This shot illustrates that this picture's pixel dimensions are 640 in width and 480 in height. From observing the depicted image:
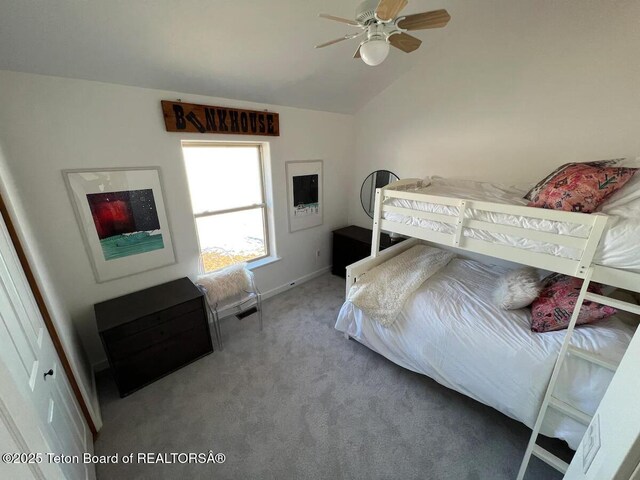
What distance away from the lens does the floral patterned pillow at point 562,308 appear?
144cm

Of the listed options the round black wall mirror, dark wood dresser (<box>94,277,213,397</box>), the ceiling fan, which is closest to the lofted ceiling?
the ceiling fan

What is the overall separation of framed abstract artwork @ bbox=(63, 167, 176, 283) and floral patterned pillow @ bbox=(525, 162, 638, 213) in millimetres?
2783

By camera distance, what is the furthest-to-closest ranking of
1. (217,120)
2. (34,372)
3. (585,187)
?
(217,120) < (585,187) < (34,372)

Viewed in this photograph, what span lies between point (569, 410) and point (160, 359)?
2613mm

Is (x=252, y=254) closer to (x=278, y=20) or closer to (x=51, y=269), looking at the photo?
(x=51, y=269)

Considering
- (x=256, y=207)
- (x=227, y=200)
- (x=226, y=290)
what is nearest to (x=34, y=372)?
(x=226, y=290)

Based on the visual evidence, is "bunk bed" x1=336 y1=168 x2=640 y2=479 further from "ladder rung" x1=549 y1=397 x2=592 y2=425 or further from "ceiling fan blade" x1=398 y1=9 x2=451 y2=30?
"ceiling fan blade" x1=398 y1=9 x2=451 y2=30

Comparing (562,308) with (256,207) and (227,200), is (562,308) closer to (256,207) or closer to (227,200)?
(256,207)

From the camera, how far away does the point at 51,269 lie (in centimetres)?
173

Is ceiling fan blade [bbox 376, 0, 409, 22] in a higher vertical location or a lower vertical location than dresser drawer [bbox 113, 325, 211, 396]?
higher

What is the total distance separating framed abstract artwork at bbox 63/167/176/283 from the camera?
71.5 inches

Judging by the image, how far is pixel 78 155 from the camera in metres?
1.74

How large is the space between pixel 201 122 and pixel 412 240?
246cm

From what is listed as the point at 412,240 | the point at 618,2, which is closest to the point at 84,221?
the point at 412,240
